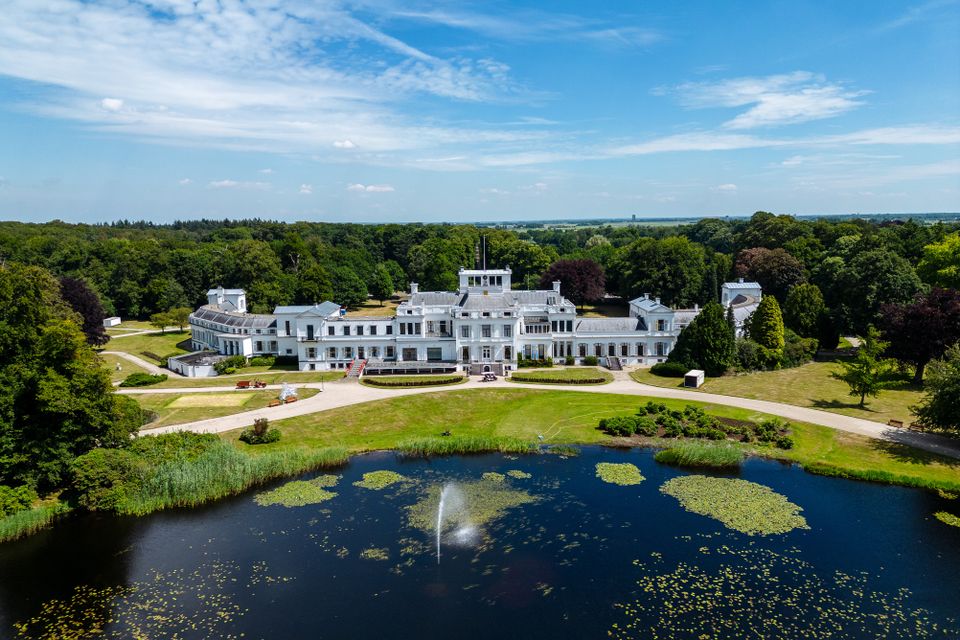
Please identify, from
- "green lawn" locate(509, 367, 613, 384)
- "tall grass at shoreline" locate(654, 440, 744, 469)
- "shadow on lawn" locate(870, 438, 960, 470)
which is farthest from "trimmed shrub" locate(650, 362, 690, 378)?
"shadow on lawn" locate(870, 438, 960, 470)

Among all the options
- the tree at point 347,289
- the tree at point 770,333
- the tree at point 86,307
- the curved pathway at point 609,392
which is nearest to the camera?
the curved pathway at point 609,392

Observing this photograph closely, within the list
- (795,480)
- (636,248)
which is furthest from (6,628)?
(636,248)

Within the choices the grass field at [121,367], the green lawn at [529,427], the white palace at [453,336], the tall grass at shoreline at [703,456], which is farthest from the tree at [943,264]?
the grass field at [121,367]

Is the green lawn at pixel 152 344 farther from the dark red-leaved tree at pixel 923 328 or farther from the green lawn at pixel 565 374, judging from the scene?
the dark red-leaved tree at pixel 923 328

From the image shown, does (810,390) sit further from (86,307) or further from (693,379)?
(86,307)

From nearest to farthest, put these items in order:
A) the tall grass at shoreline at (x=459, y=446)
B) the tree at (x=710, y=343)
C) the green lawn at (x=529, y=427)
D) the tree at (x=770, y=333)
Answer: the green lawn at (x=529, y=427) → the tall grass at shoreline at (x=459, y=446) → the tree at (x=710, y=343) → the tree at (x=770, y=333)

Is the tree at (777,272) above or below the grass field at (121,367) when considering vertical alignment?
above

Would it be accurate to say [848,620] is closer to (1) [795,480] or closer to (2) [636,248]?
(1) [795,480]
